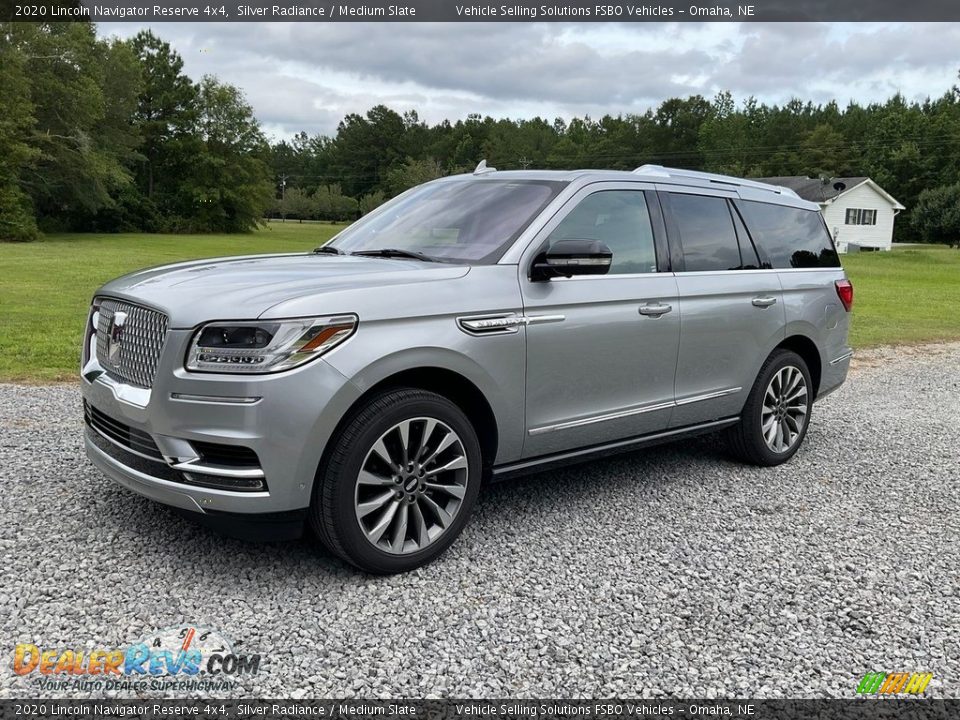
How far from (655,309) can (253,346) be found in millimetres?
2449

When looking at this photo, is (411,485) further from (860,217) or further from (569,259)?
(860,217)

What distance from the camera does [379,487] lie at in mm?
3670

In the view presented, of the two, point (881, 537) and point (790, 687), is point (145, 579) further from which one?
point (881, 537)

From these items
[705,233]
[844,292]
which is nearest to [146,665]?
[705,233]

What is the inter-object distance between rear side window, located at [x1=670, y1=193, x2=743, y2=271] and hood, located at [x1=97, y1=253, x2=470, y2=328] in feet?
5.84

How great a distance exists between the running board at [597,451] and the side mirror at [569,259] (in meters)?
1.00

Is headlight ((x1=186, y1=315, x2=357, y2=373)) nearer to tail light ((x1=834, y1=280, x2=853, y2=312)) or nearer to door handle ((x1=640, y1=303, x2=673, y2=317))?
door handle ((x1=640, y1=303, x2=673, y2=317))

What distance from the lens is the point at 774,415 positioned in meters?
5.78

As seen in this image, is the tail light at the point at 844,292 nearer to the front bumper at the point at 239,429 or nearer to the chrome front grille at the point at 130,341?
the front bumper at the point at 239,429

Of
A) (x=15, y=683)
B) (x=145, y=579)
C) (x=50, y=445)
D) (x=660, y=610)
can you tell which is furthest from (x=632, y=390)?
(x=50, y=445)

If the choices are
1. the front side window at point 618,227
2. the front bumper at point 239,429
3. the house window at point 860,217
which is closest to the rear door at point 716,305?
the front side window at point 618,227

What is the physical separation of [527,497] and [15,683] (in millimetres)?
2932

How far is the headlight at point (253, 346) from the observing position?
331cm

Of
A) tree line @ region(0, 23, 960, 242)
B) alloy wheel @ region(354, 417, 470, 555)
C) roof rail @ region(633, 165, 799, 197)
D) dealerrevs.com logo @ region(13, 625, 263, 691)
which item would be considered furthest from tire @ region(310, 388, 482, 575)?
tree line @ region(0, 23, 960, 242)
